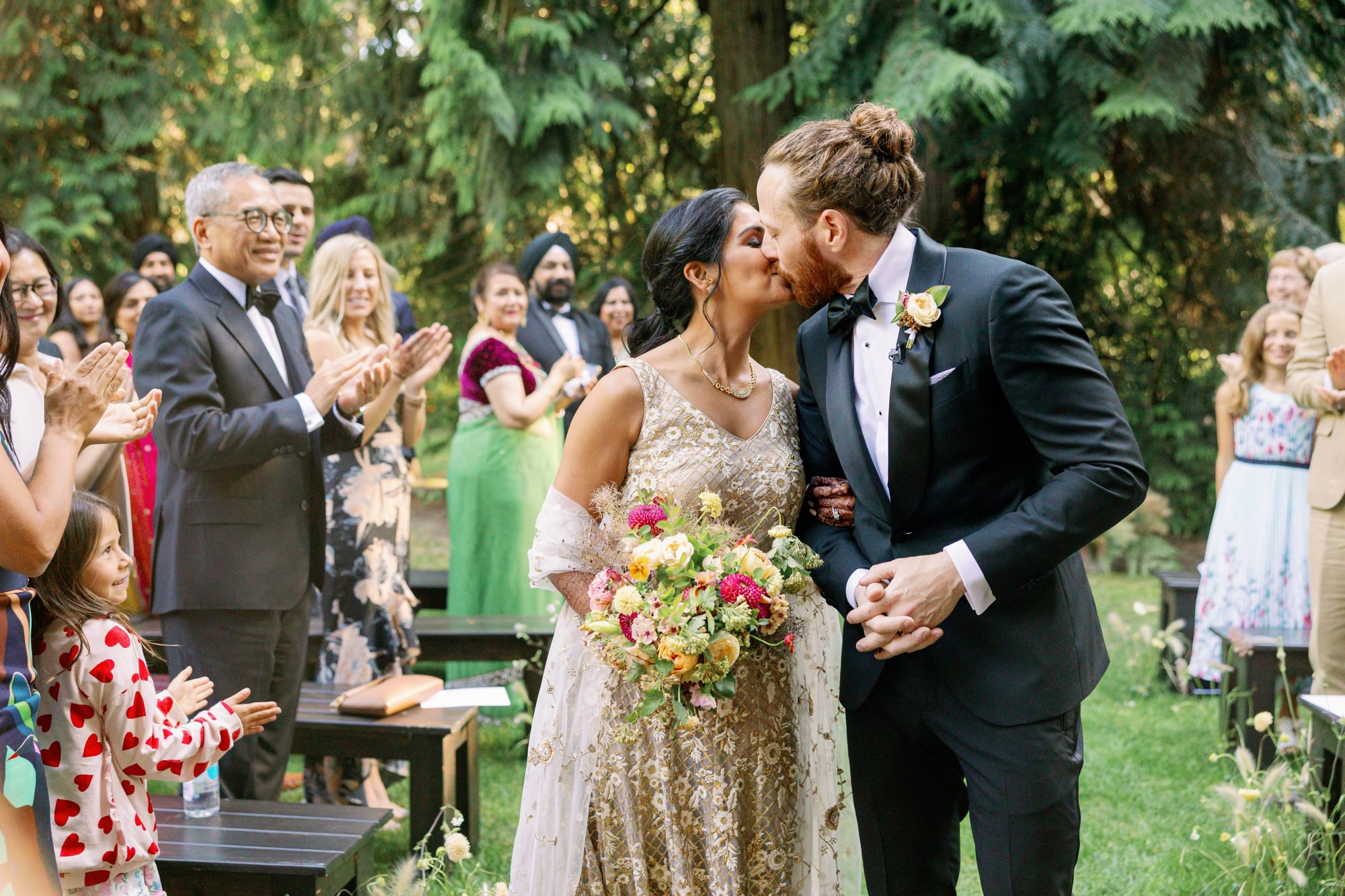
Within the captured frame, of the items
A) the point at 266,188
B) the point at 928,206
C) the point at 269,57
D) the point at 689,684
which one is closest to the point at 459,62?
the point at 269,57

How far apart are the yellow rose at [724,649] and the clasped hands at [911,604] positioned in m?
0.26

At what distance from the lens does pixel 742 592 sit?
2.40 metres

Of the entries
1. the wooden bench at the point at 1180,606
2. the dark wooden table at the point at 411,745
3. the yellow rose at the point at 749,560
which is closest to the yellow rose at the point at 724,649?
the yellow rose at the point at 749,560

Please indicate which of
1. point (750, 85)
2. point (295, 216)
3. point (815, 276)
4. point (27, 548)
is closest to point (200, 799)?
point (27, 548)

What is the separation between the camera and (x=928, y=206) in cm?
994

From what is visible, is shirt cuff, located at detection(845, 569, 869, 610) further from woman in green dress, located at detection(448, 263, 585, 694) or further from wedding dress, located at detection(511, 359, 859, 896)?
woman in green dress, located at detection(448, 263, 585, 694)

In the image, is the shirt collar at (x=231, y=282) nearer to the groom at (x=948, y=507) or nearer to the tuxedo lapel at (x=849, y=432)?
the groom at (x=948, y=507)

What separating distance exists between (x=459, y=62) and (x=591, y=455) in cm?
680

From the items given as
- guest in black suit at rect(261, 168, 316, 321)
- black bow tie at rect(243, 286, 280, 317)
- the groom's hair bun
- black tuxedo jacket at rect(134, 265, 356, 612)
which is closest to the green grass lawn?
black tuxedo jacket at rect(134, 265, 356, 612)

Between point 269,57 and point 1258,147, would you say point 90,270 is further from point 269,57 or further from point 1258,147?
point 1258,147

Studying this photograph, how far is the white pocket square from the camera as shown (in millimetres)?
2471

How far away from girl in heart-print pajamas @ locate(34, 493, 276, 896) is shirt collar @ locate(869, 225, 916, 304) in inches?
Answer: 74.7

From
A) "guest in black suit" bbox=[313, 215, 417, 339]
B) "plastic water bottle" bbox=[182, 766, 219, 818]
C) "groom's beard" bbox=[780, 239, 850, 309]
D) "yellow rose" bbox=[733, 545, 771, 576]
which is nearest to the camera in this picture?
"yellow rose" bbox=[733, 545, 771, 576]

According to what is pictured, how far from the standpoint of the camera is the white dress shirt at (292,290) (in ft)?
18.4
